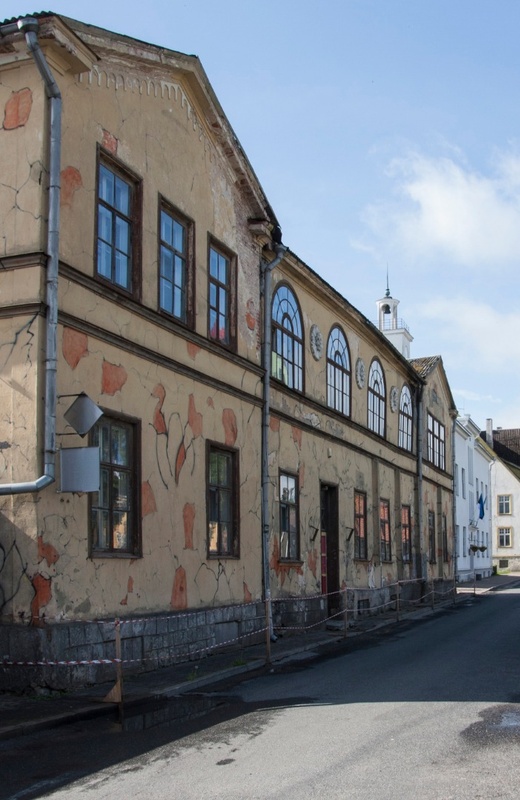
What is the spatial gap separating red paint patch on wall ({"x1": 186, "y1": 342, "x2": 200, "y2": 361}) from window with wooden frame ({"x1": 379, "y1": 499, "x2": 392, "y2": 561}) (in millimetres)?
12978

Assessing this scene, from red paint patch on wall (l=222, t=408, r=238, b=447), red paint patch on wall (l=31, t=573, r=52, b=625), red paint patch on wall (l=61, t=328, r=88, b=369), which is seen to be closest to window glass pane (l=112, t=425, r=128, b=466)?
red paint patch on wall (l=61, t=328, r=88, b=369)

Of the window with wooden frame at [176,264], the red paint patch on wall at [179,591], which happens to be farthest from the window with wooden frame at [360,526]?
the window with wooden frame at [176,264]

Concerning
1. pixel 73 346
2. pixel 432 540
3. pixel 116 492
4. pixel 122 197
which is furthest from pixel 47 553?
pixel 432 540

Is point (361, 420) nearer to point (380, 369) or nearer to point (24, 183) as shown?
point (380, 369)

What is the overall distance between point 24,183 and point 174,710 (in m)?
6.30

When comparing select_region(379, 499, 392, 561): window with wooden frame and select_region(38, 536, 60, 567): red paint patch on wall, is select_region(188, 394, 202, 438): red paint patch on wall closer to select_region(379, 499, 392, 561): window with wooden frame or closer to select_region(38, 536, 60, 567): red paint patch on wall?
select_region(38, 536, 60, 567): red paint patch on wall

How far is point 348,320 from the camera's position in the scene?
2472 centimetres

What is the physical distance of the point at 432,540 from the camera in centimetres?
3447

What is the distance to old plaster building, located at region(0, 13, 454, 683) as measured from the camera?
1120cm

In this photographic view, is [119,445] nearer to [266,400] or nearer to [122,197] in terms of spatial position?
Answer: [122,197]

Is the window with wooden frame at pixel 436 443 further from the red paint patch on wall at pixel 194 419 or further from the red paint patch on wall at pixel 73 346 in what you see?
the red paint patch on wall at pixel 73 346

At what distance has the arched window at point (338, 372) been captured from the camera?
914 inches

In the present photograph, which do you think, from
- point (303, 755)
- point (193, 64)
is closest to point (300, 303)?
point (193, 64)

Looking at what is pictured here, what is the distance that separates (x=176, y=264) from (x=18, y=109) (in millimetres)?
3975
